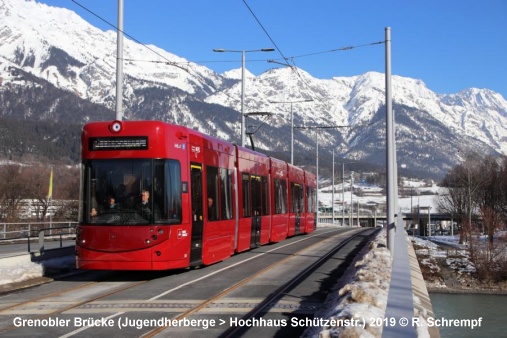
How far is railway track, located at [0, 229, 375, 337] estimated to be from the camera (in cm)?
1005

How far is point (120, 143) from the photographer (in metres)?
15.7

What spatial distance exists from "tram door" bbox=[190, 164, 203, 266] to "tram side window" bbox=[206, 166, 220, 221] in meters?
0.69

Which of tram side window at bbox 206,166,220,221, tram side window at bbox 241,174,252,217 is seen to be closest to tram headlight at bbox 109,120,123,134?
tram side window at bbox 206,166,220,221

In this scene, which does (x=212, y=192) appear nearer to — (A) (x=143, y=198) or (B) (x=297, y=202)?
(A) (x=143, y=198)

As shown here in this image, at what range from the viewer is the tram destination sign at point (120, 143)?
1563 cm

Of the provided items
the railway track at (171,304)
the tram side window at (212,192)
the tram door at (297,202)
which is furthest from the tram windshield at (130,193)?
the tram door at (297,202)

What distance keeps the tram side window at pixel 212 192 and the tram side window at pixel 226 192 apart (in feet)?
1.79

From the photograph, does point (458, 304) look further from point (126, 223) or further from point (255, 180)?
point (126, 223)

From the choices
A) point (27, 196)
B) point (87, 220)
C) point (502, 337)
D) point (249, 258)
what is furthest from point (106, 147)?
point (27, 196)

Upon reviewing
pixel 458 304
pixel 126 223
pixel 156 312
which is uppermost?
pixel 126 223

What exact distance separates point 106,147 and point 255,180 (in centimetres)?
935

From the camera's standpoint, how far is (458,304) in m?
51.7

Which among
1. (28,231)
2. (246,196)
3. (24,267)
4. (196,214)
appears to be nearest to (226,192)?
(246,196)

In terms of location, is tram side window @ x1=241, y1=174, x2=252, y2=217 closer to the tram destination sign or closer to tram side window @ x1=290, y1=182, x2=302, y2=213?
the tram destination sign
